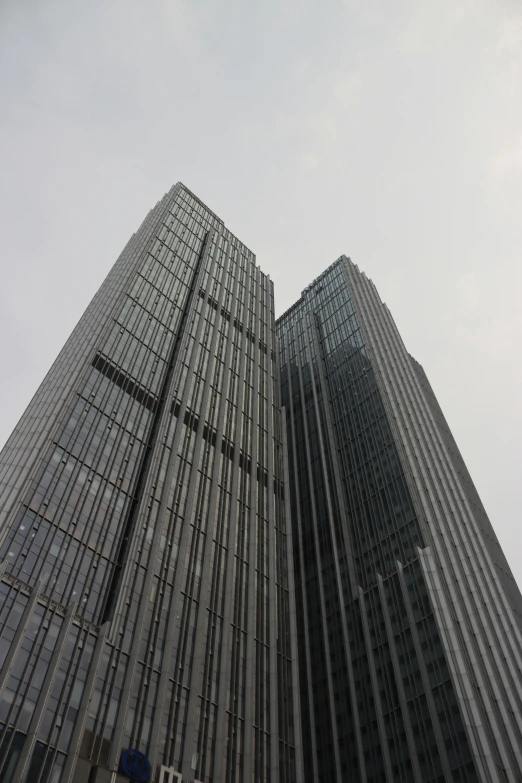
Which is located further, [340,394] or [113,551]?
[340,394]

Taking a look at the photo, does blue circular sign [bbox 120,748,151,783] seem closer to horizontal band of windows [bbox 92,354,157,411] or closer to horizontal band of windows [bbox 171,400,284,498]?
horizontal band of windows [bbox 92,354,157,411]

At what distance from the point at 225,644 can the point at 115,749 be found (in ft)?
53.4

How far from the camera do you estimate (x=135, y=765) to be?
47125 mm

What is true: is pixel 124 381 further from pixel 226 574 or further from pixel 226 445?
pixel 226 574

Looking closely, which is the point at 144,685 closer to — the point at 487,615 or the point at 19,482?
the point at 19,482

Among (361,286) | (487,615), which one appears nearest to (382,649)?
(487,615)

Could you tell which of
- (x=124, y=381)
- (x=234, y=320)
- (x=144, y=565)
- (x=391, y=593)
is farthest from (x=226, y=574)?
(x=234, y=320)

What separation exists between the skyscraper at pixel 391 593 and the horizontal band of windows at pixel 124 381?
105 feet

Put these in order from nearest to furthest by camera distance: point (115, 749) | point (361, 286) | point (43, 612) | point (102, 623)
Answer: point (115, 749), point (43, 612), point (102, 623), point (361, 286)

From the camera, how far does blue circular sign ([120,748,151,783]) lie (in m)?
46.3

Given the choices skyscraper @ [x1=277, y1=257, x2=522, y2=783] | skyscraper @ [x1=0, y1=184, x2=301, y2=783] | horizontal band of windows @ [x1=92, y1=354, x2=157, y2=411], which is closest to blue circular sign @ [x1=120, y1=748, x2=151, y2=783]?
skyscraper @ [x1=0, y1=184, x2=301, y2=783]

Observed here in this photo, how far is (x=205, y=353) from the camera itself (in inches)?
3772

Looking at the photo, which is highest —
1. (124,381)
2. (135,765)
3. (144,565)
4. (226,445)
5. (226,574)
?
(226,445)

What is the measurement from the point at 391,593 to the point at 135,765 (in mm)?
37793
